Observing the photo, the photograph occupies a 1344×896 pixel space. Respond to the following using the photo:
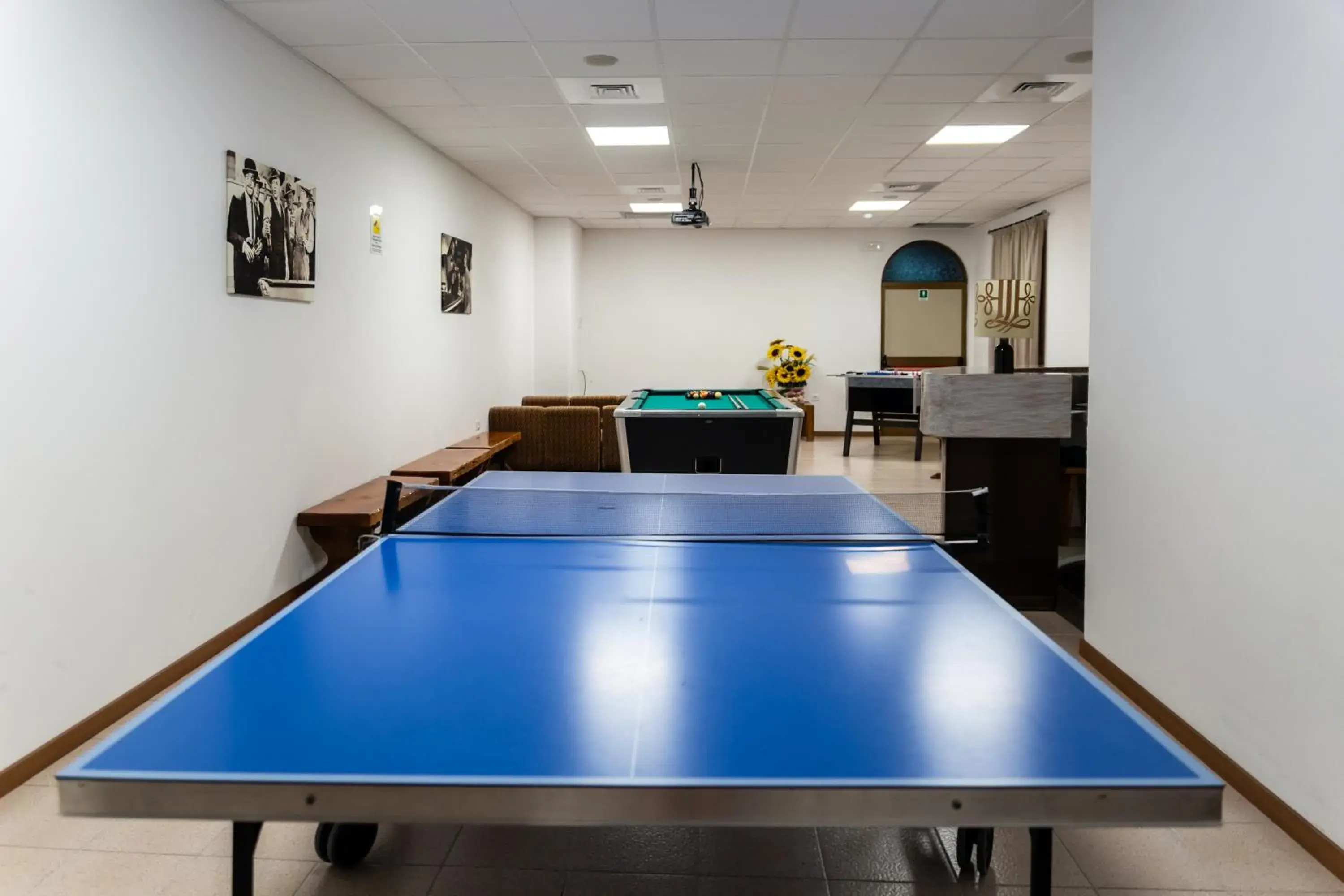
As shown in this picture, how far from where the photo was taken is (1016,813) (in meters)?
1.22

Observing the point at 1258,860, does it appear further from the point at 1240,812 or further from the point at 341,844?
the point at 341,844

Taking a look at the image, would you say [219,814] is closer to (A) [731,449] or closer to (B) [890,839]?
(B) [890,839]

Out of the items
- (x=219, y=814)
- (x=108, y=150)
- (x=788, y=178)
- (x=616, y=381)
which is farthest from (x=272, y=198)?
(x=616, y=381)

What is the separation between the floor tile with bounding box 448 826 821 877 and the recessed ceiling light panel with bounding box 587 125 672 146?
197 inches

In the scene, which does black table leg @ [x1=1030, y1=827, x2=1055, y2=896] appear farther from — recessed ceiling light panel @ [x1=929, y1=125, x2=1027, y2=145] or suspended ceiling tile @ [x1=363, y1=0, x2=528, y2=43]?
recessed ceiling light panel @ [x1=929, y1=125, x2=1027, y2=145]

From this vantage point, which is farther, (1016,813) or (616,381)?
(616,381)

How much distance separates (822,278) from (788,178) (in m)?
4.13

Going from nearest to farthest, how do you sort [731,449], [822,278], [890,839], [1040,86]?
[890,839], [1040,86], [731,449], [822,278]

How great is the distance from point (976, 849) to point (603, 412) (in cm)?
691

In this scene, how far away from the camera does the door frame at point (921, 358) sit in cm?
1242

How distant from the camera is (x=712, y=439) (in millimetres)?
5707

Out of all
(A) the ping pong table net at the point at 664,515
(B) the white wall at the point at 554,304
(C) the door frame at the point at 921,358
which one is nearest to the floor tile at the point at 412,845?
(A) the ping pong table net at the point at 664,515

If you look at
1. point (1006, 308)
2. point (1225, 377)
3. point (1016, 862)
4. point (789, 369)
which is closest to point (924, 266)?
point (789, 369)

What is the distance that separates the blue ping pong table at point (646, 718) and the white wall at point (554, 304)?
30.4 ft
